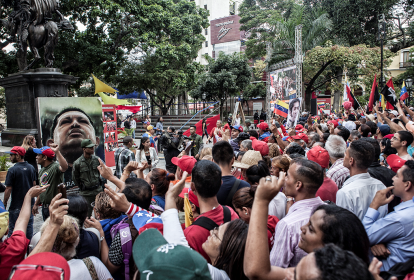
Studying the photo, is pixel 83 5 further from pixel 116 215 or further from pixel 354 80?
pixel 354 80

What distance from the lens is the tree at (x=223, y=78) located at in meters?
24.7

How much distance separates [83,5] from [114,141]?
37.5ft

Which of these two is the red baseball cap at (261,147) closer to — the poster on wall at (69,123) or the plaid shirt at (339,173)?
the plaid shirt at (339,173)

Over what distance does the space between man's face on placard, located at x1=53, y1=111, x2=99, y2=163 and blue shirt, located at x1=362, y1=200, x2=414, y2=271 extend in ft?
21.4

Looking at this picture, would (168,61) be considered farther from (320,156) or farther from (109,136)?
(320,156)

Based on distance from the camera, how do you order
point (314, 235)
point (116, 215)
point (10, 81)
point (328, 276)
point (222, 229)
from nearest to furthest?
point (328, 276) → point (314, 235) → point (222, 229) → point (116, 215) → point (10, 81)

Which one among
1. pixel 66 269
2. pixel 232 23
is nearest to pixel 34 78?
pixel 66 269

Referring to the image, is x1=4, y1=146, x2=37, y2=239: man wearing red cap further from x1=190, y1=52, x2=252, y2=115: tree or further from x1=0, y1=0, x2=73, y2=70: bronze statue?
x1=190, y1=52, x2=252, y2=115: tree

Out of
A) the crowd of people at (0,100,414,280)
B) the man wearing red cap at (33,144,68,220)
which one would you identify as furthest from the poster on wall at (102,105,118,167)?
the crowd of people at (0,100,414,280)

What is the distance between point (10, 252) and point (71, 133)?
17.9ft

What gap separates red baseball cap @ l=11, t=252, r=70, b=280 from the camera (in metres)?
1.29

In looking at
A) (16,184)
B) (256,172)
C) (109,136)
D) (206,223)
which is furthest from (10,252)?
(109,136)

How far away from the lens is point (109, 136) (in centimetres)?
991

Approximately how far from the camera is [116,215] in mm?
2727
